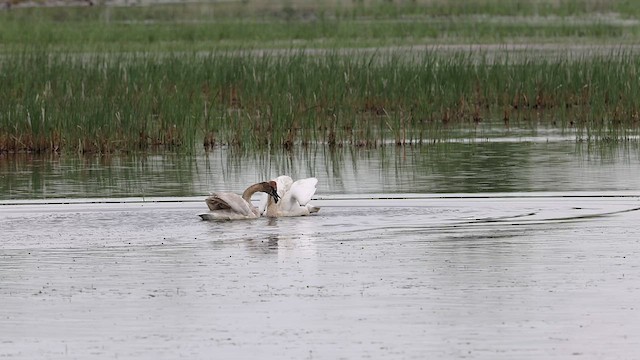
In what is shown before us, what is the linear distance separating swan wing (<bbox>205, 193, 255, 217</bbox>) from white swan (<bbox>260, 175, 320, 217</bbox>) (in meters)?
0.19

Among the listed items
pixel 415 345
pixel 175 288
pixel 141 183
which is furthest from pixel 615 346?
pixel 141 183

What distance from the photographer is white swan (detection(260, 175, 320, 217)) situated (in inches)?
504

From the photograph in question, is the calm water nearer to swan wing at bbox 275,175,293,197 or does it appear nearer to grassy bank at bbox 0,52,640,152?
grassy bank at bbox 0,52,640,152

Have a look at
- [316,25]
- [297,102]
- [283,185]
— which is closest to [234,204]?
[283,185]

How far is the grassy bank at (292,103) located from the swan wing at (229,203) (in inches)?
269

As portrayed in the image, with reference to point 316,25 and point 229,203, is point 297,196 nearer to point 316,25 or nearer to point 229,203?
point 229,203

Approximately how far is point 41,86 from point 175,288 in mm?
13048

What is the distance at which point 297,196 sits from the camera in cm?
1278

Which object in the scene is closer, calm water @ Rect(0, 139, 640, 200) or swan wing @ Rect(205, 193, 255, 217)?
swan wing @ Rect(205, 193, 255, 217)

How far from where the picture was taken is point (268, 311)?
886 centimetres

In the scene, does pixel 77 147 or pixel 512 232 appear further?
pixel 77 147

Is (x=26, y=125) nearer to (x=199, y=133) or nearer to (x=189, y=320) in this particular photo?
(x=199, y=133)

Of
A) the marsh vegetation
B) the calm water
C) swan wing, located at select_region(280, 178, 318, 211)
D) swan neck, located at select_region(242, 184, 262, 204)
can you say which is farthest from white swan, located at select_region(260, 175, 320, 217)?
the marsh vegetation

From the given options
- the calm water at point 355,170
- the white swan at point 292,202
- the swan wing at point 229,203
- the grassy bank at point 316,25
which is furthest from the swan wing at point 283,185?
the grassy bank at point 316,25
